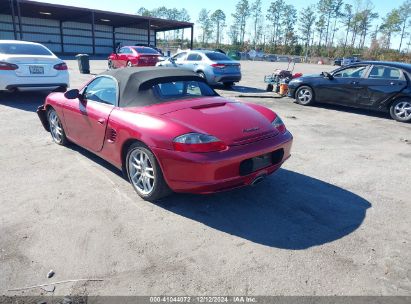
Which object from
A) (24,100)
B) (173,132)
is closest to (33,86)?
(24,100)

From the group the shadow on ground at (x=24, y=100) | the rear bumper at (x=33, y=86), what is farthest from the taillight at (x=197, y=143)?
the rear bumper at (x=33, y=86)

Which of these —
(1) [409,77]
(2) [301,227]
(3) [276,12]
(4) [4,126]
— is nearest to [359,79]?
(1) [409,77]

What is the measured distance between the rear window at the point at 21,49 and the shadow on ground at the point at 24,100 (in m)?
1.38

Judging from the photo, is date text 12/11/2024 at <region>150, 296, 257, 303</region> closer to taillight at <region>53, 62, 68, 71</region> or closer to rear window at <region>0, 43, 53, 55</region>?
taillight at <region>53, 62, 68, 71</region>

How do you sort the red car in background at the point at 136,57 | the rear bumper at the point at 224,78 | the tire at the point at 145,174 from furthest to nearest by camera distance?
the red car in background at the point at 136,57, the rear bumper at the point at 224,78, the tire at the point at 145,174

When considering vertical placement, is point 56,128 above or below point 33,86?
below

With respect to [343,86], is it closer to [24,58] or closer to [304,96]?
[304,96]

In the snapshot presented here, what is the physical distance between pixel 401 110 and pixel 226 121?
717cm

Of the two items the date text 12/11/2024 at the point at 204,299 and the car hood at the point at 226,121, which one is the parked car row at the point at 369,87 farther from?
the date text 12/11/2024 at the point at 204,299

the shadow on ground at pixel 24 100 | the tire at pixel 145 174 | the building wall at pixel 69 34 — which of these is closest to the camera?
the tire at pixel 145 174

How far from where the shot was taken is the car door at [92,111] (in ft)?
13.8

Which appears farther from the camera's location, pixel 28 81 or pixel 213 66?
pixel 213 66

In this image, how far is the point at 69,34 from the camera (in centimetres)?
4062

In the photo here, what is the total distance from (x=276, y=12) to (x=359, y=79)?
103 metres
